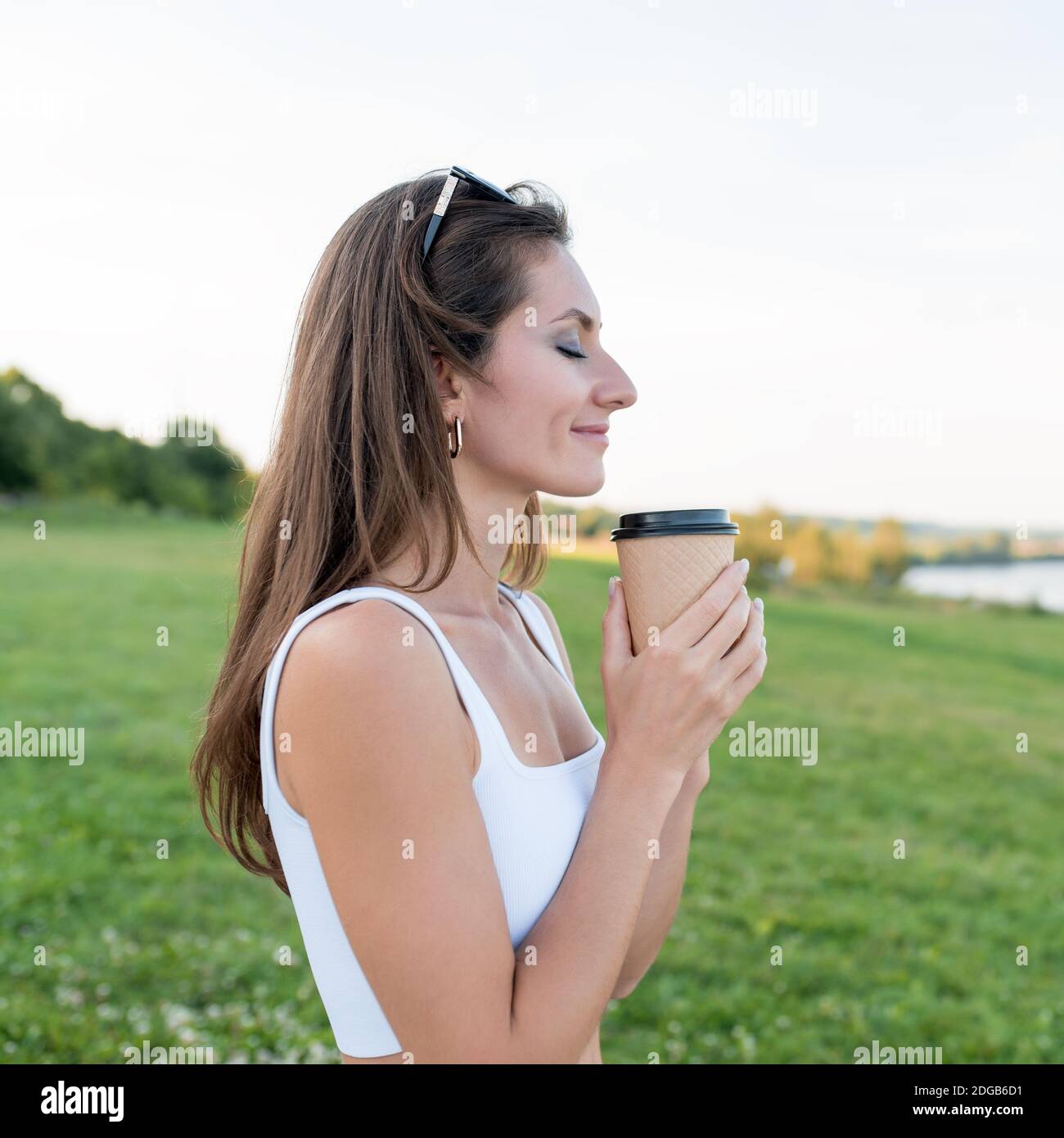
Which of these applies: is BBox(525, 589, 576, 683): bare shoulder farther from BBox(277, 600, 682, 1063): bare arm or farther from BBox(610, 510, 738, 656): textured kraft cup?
BBox(277, 600, 682, 1063): bare arm

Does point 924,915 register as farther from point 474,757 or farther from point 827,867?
point 474,757

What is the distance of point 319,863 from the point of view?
1521 mm

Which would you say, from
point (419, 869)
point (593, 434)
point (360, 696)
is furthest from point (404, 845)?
point (593, 434)

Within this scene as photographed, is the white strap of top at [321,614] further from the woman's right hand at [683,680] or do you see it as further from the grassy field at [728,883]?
the grassy field at [728,883]

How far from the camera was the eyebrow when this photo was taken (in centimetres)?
186

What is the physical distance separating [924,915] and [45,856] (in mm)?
5354

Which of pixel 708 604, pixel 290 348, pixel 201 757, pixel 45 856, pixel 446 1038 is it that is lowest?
pixel 45 856

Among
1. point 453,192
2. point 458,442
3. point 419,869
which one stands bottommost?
point 419,869

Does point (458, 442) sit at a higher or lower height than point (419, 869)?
higher

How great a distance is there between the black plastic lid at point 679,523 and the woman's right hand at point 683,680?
8 cm

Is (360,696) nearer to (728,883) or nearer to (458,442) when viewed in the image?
(458,442)

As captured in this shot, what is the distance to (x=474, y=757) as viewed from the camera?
155 centimetres

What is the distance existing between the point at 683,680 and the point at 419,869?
0.51 m
